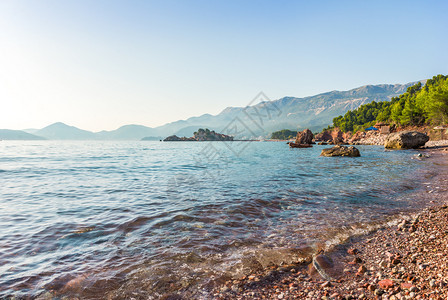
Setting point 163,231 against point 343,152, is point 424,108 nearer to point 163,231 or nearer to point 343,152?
point 343,152

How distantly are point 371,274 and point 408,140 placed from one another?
205ft

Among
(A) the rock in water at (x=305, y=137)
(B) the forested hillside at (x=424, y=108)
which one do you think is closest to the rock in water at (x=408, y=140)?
(B) the forested hillside at (x=424, y=108)

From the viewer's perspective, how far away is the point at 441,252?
5.06 m

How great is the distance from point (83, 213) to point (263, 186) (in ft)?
34.9

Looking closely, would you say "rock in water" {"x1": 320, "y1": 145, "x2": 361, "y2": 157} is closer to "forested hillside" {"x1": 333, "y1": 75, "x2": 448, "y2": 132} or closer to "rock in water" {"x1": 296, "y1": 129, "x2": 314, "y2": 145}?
"forested hillside" {"x1": 333, "y1": 75, "x2": 448, "y2": 132}

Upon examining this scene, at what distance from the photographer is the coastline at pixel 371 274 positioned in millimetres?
3912

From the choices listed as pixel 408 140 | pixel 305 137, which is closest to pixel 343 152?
pixel 408 140

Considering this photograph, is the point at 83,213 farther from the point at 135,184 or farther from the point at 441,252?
the point at 441,252

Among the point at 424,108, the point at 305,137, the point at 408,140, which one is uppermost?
the point at 424,108

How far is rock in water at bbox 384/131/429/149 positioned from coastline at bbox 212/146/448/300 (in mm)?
58203

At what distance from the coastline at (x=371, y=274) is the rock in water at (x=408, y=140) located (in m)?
58.2

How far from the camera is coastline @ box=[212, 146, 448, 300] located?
391 centimetres

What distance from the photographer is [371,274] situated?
466 cm

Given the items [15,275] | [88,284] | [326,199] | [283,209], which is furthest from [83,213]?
[326,199]
